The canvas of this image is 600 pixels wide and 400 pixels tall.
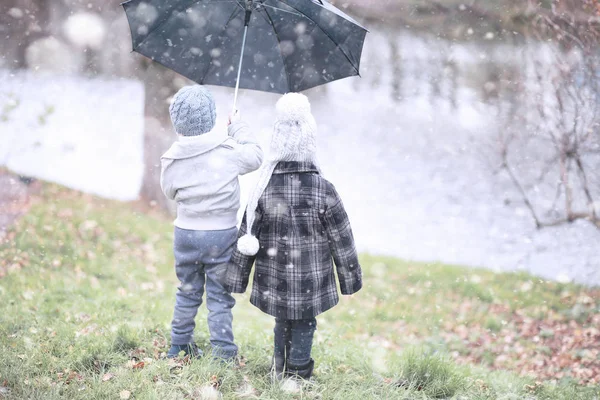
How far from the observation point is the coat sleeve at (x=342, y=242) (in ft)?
10.8

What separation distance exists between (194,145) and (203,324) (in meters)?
1.85

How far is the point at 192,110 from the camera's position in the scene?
3.32 m

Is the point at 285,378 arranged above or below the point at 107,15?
below

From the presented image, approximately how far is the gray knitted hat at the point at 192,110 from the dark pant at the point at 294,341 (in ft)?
4.32

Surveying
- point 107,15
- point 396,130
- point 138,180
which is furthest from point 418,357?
point 396,130

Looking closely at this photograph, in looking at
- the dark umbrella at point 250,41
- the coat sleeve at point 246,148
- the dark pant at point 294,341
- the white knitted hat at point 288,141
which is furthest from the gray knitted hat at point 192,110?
the dark pant at point 294,341

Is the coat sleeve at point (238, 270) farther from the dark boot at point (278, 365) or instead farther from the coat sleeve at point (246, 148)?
the dark boot at point (278, 365)

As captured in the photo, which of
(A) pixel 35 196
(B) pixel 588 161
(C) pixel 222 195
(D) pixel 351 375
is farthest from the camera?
(B) pixel 588 161

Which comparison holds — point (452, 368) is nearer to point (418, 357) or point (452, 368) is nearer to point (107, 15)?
point (418, 357)

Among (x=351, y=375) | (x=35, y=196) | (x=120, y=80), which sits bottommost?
(x=351, y=375)

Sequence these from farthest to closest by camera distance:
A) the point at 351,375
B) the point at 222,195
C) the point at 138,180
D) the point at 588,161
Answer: the point at 138,180
the point at 588,161
the point at 351,375
the point at 222,195

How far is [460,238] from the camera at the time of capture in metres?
9.09

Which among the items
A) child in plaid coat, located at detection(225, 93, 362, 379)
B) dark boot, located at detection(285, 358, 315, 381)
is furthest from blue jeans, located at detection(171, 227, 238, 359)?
dark boot, located at detection(285, 358, 315, 381)

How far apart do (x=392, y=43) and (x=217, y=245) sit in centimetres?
988
